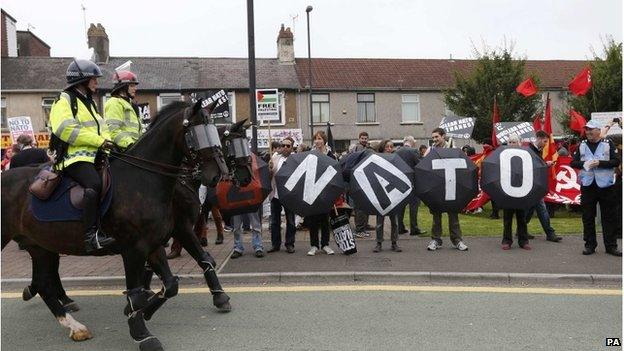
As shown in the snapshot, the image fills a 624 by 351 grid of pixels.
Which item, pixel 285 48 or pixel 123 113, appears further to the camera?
pixel 285 48

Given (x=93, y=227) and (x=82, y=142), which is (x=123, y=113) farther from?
(x=93, y=227)

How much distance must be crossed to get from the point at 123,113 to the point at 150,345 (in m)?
2.54

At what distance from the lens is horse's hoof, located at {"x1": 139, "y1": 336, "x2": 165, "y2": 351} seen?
14.3ft

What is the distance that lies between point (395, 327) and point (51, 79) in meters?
31.7

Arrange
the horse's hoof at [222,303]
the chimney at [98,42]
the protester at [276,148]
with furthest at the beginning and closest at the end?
the chimney at [98,42]
the protester at [276,148]
the horse's hoof at [222,303]

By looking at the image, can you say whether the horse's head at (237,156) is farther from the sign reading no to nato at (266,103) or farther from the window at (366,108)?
the window at (366,108)

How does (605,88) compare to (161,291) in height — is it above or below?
above

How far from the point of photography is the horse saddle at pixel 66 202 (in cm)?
451

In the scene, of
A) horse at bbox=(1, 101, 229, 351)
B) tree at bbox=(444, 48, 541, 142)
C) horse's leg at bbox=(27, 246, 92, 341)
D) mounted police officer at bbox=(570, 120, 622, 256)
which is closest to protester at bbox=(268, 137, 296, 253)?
horse at bbox=(1, 101, 229, 351)

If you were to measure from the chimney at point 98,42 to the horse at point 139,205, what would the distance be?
2986 centimetres

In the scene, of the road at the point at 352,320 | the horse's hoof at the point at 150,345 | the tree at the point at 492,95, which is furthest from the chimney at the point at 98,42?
the horse's hoof at the point at 150,345

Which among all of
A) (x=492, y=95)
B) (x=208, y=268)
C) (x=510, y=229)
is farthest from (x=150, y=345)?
(x=492, y=95)

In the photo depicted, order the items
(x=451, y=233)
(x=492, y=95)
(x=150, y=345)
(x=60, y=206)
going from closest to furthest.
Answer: (x=150, y=345) → (x=60, y=206) → (x=451, y=233) → (x=492, y=95)

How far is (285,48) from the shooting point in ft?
111
